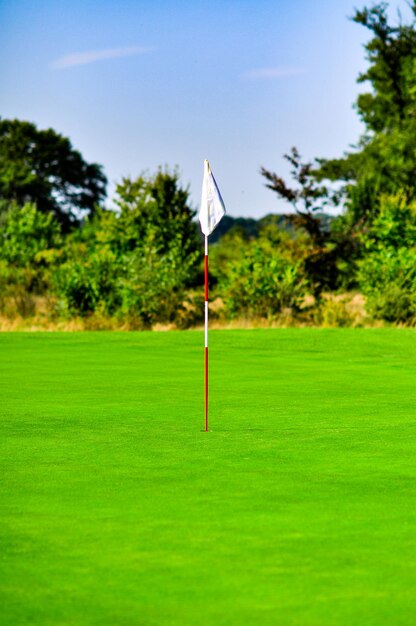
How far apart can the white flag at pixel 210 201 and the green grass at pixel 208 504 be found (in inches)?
88.9

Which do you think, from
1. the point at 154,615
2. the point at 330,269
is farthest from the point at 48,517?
the point at 330,269

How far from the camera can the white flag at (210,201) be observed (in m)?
11.8

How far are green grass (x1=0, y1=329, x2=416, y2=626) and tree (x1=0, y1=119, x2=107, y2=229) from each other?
67.1m

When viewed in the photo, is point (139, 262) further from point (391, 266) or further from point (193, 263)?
point (391, 266)

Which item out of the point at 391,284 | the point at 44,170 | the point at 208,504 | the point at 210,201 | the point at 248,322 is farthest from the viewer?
the point at 44,170

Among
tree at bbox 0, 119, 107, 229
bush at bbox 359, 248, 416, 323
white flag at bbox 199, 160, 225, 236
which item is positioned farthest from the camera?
tree at bbox 0, 119, 107, 229

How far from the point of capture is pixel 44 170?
279ft

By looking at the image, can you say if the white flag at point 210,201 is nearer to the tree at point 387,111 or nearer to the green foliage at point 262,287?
the green foliage at point 262,287

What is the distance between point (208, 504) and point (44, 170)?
79.4 m

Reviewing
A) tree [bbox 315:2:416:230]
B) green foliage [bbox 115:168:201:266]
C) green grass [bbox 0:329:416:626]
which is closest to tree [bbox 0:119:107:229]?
tree [bbox 315:2:416:230]

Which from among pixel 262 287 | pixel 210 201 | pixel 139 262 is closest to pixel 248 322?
pixel 262 287

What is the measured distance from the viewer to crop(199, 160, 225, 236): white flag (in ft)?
38.8

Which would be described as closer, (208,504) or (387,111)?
(208,504)

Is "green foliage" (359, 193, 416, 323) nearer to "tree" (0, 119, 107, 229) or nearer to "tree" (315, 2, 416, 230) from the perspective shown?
"tree" (315, 2, 416, 230)
